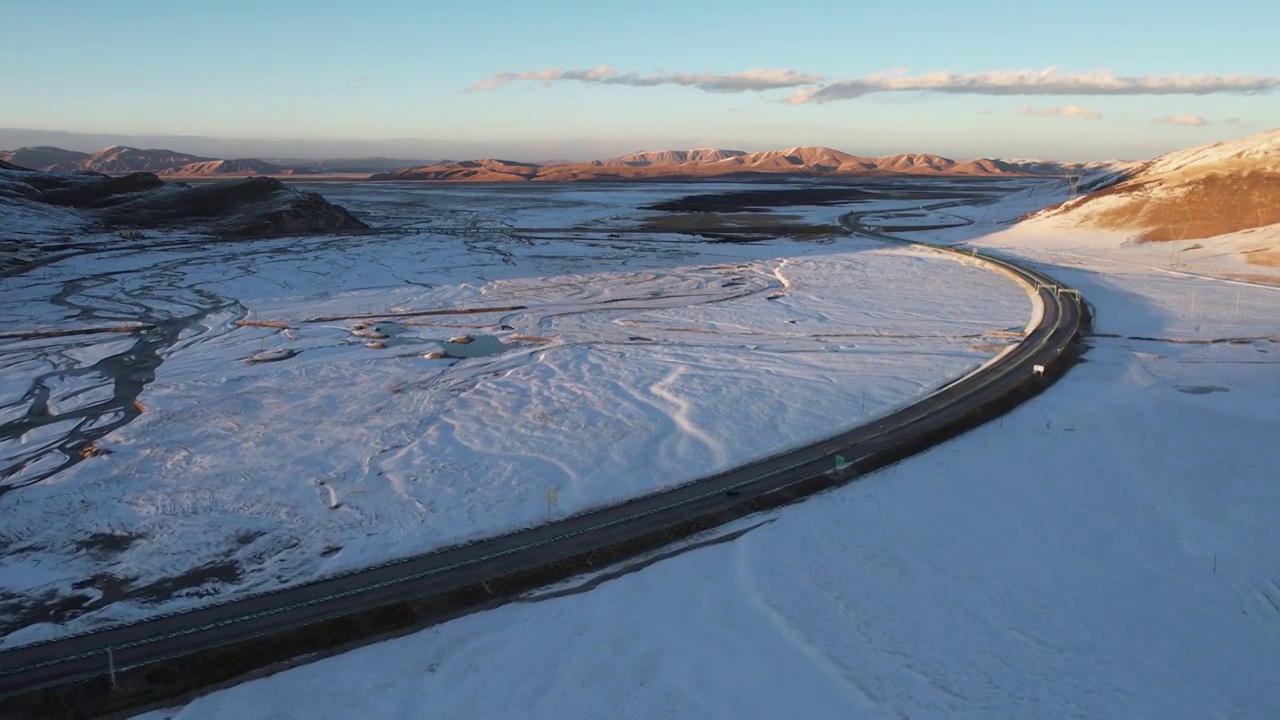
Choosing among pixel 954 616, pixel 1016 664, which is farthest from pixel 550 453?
pixel 1016 664

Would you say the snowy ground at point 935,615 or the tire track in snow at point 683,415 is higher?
the tire track in snow at point 683,415

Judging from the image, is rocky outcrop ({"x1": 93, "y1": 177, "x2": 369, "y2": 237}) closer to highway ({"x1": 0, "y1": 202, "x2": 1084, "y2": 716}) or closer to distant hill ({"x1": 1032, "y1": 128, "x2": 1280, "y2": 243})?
highway ({"x1": 0, "y1": 202, "x2": 1084, "y2": 716})

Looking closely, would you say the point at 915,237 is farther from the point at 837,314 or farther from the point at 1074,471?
A: the point at 1074,471

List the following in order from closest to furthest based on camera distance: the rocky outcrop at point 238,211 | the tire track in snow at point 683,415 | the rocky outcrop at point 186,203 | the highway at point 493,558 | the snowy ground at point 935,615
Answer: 1. the snowy ground at point 935,615
2. the highway at point 493,558
3. the tire track in snow at point 683,415
4. the rocky outcrop at point 238,211
5. the rocky outcrop at point 186,203

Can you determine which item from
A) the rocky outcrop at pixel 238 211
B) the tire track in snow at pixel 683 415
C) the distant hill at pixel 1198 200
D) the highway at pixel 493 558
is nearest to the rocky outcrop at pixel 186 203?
the rocky outcrop at pixel 238 211

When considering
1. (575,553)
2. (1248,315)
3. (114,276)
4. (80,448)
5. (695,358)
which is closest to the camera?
(575,553)

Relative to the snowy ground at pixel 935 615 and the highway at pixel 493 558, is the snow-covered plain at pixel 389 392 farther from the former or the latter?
the snowy ground at pixel 935 615
